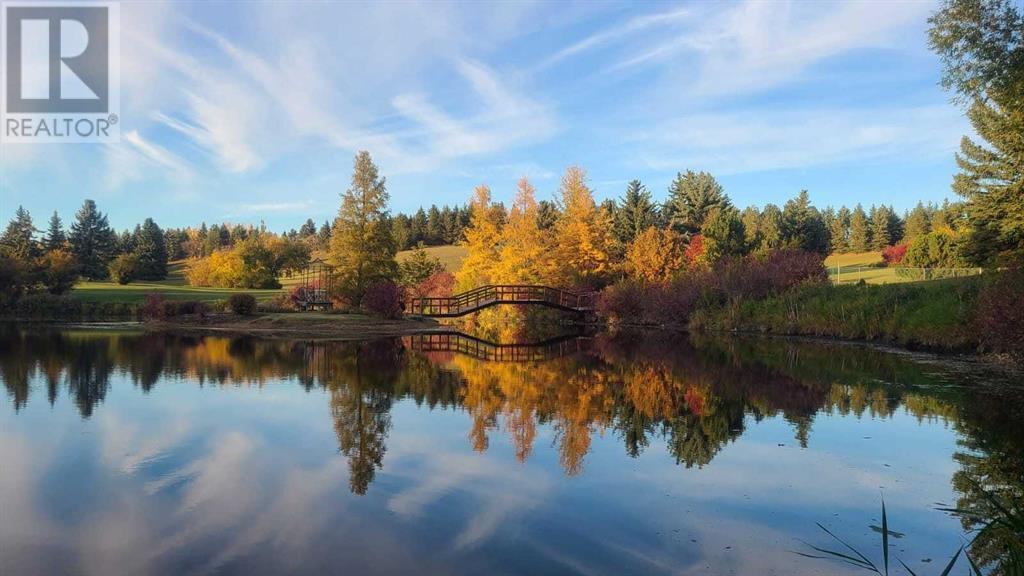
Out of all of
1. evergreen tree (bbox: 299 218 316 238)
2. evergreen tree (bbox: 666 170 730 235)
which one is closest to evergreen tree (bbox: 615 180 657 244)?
evergreen tree (bbox: 666 170 730 235)

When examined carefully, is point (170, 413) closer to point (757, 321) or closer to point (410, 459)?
point (410, 459)

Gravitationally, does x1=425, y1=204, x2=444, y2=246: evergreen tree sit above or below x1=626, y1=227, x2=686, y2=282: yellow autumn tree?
above

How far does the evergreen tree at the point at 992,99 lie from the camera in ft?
60.4

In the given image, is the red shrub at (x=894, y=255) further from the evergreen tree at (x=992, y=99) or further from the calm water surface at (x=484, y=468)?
the calm water surface at (x=484, y=468)

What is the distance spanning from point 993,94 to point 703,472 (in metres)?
18.6

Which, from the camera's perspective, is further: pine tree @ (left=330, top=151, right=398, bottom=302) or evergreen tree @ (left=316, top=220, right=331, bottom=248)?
evergreen tree @ (left=316, top=220, right=331, bottom=248)

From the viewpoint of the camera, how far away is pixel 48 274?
46781 millimetres

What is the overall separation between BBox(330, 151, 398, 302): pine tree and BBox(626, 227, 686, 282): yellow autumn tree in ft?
57.0

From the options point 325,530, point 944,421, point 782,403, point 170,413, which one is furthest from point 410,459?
point 944,421

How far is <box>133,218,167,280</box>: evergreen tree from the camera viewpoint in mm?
72562

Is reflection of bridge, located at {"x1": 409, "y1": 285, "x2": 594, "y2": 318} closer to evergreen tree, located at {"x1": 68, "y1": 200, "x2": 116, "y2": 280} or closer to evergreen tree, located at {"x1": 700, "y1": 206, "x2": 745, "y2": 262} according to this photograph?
evergreen tree, located at {"x1": 700, "y1": 206, "x2": 745, "y2": 262}

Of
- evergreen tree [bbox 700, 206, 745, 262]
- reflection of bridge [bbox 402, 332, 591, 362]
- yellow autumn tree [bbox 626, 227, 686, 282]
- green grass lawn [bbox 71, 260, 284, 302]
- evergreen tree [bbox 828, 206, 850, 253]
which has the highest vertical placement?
evergreen tree [bbox 828, 206, 850, 253]

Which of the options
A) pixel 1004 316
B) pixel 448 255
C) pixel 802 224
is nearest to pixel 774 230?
pixel 802 224

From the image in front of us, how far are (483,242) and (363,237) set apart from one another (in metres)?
8.74
